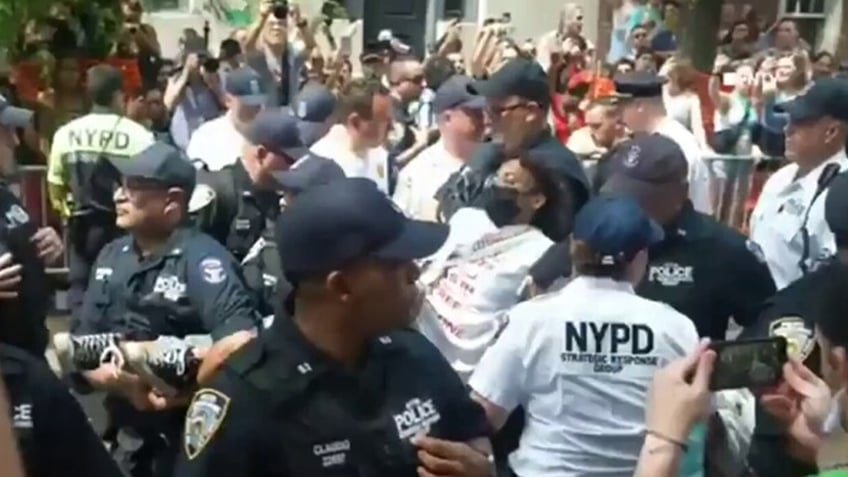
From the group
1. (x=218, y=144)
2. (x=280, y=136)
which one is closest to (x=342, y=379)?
(x=280, y=136)

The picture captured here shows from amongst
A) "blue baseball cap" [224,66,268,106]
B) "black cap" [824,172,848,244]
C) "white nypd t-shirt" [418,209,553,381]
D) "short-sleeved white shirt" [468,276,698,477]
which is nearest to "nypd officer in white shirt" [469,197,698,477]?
"short-sleeved white shirt" [468,276,698,477]

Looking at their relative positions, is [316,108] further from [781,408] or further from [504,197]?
[781,408]

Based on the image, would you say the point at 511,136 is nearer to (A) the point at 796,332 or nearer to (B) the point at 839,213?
(B) the point at 839,213

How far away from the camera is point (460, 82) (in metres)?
7.71

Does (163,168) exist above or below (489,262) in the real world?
above

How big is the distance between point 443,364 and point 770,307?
1.81 m

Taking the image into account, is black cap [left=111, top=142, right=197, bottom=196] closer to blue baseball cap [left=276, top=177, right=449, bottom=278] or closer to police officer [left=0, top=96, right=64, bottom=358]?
police officer [left=0, top=96, right=64, bottom=358]

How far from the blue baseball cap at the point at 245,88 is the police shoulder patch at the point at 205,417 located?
538 centimetres

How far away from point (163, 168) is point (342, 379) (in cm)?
227

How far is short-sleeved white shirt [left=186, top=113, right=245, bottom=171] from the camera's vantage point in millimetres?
7816

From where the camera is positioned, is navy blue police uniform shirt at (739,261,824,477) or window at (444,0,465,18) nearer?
navy blue police uniform shirt at (739,261,824,477)

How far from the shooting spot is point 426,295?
520 cm

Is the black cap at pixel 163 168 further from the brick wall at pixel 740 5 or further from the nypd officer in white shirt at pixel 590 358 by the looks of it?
the brick wall at pixel 740 5

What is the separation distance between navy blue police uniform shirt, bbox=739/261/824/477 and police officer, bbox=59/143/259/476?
65.2 inches
